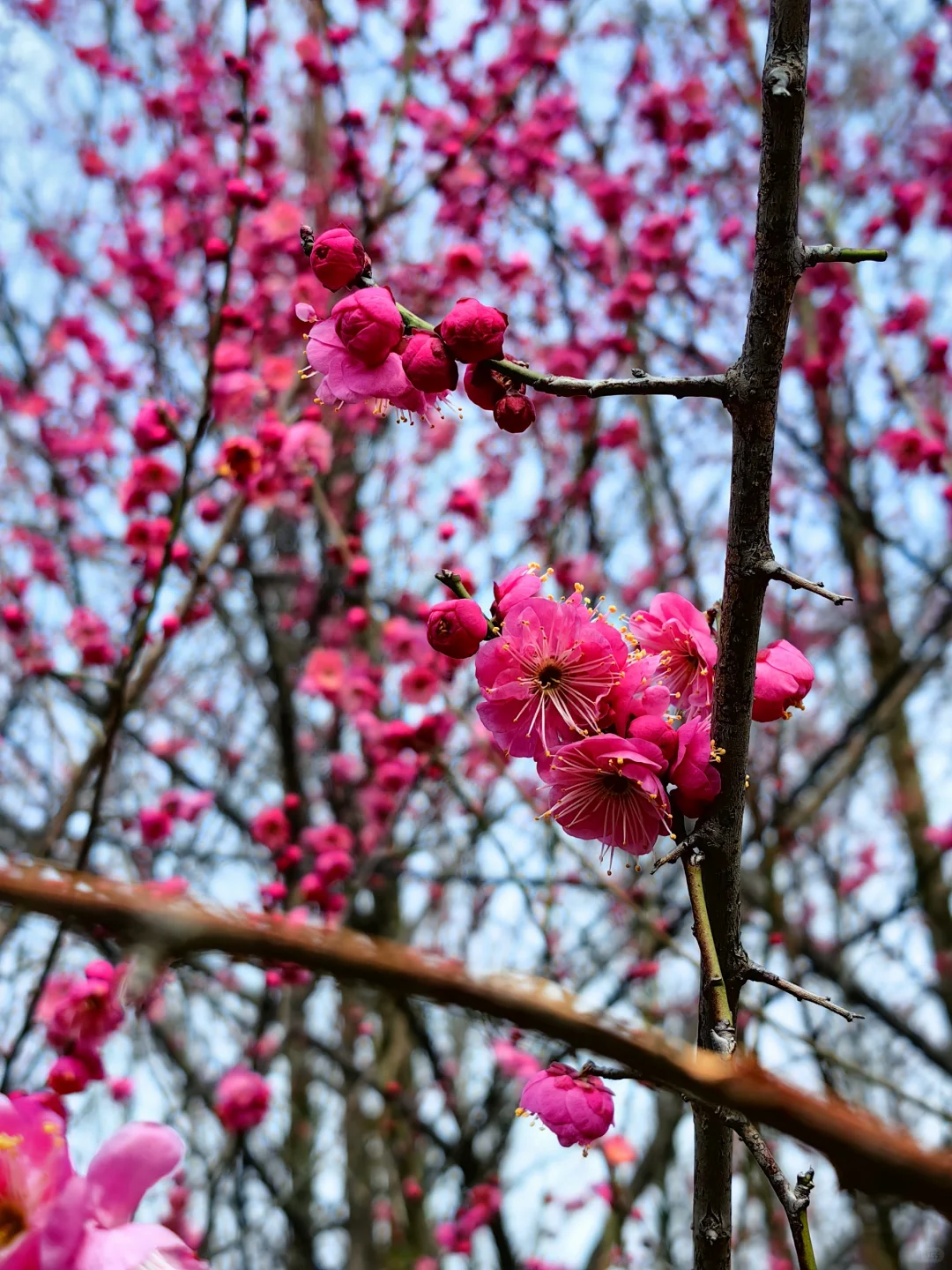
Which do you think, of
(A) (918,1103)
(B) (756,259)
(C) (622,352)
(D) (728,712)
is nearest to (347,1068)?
(A) (918,1103)

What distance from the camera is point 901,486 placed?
21.4ft

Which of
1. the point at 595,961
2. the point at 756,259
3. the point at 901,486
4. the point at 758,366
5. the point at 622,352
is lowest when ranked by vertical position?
the point at 758,366

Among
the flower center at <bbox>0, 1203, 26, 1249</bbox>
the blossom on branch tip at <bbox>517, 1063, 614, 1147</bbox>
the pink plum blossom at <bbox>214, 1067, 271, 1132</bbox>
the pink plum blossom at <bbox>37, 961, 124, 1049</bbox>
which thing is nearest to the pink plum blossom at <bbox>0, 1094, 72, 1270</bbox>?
the flower center at <bbox>0, 1203, 26, 1249</bbox>

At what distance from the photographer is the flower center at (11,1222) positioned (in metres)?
1.11

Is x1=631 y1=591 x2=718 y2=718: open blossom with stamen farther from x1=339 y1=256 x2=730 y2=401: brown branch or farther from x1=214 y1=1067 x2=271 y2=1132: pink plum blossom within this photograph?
x1=214 y1=1067 x2=271 y2=1132: pink plum blossom

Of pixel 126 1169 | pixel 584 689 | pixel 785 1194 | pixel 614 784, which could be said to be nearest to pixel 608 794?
pixel 614 784

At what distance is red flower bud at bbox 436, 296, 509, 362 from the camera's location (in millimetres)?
1444

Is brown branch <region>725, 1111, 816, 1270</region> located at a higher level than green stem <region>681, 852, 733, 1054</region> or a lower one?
lower

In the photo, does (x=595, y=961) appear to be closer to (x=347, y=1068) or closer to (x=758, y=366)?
(x=347, y=1068)

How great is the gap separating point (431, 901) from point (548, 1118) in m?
5.04

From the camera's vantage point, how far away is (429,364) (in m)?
1.49

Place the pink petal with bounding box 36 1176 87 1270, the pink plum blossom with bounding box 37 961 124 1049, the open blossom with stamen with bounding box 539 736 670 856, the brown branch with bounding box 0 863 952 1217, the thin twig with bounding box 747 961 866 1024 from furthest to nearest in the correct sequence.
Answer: the pink plum blossom with bounding box 37 961 124 1049 < the open blossom with stamen with bounding box 539 736 670 856 < the thin twig with bounding box 747 961 866 1024 < the pink petal with bounding box 36 1176 87 1270 < the brown branch with bounding box 0 863 952 1217

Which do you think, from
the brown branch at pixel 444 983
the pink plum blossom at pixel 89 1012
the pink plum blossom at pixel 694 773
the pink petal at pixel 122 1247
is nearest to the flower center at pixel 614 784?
the pink plum blossom at pixel 694 773

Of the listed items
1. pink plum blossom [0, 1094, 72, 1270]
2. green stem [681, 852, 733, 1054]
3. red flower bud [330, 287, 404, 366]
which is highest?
red flower bud [330, 287, 404, 366]
